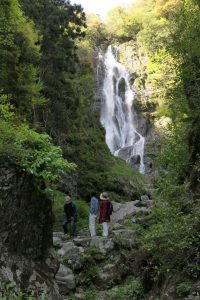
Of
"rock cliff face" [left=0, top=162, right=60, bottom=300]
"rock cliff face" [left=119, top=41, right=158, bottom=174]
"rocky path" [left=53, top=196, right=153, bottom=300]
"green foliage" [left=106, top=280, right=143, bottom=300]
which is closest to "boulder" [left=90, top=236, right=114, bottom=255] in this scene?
"rocky path" [left=53, top=196, right=153, bottom=300]

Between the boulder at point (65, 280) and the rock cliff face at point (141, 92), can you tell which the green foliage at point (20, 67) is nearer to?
the boulder at point (65, 280)

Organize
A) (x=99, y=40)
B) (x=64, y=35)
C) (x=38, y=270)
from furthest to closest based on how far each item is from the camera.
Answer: (x=99, y=40), (x=64, y=35), (x=38, y=270)

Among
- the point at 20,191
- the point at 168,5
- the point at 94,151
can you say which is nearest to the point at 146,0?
the point at 168,5

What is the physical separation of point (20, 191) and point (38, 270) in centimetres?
172

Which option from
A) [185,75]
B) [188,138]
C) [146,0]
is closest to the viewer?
[188,138]

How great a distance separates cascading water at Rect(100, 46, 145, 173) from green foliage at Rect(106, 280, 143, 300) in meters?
30.5

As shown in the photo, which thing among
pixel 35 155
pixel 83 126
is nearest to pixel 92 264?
pixel 35 155

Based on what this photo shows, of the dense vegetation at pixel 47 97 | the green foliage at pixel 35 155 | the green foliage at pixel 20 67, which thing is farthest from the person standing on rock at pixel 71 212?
the green foliage at pixel 20 67

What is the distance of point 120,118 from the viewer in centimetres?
4616

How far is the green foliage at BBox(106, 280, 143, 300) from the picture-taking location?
374 inches

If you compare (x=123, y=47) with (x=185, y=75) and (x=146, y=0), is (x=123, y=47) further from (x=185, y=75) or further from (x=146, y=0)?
(x=185, y=75)

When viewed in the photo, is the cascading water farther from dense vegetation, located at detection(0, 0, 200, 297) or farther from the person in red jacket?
the person in red jacket

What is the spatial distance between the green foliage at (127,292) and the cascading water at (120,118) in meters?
30.5

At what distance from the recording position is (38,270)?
8.60 metres
